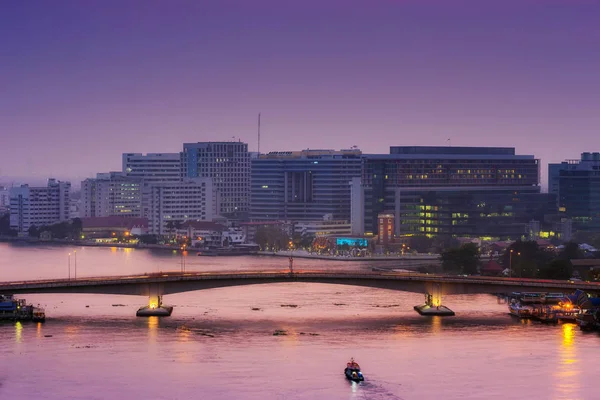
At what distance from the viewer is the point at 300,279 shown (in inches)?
1855

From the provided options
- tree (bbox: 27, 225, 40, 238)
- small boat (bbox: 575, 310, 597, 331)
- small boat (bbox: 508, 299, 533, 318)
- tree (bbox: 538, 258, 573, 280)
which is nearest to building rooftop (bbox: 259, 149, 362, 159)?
tree (bbox: 27, 225, 40, 238)

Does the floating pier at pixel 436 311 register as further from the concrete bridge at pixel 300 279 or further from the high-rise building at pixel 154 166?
the high-rise building at pixel 154 166

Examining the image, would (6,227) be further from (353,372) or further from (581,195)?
(353,372)

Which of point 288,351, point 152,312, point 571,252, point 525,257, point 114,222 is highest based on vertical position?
point 114,222

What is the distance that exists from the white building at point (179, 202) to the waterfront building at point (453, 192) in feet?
53.6

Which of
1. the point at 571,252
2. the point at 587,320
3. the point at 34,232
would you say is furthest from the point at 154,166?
the point at 587,320

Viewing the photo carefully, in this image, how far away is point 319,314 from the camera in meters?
46.3

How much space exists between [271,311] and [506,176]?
55745 millimetres

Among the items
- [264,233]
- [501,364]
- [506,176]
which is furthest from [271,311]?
[506,176]

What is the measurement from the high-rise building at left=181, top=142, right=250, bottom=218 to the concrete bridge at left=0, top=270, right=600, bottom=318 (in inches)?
2656

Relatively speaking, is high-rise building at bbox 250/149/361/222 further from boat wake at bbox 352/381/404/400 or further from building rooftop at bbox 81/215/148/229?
boat wake at bbox 352/381/404/400

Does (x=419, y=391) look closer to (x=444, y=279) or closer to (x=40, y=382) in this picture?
(x=40, y=382)

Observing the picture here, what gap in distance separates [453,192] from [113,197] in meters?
32.5

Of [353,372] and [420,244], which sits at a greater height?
[420,244]
